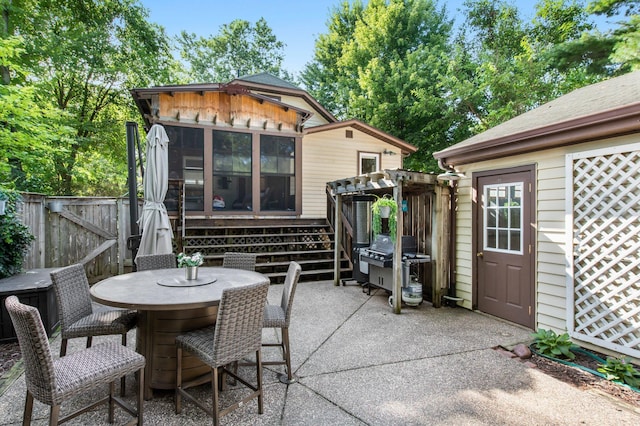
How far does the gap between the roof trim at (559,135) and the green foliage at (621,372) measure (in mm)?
2237

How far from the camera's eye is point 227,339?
7.13ft

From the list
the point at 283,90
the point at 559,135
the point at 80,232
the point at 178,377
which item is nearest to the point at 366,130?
the point at 283,90

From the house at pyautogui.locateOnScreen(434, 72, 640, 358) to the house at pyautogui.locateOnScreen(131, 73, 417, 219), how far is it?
4.70 m

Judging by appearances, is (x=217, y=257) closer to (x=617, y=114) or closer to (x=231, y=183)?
(x=231, y=183)

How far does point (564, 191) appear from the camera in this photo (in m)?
3.83

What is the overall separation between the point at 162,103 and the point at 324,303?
575 centimetres

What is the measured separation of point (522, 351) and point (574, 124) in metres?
2.52

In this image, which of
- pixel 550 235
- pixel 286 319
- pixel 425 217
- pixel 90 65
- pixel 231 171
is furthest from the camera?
pixel 90 65

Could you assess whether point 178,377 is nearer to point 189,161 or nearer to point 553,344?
point 553,344

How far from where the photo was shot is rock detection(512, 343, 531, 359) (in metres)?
3.38

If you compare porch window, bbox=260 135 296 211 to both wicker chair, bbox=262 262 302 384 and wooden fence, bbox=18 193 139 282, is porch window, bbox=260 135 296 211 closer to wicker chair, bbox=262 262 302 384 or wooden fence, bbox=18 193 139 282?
wooden fence, bbox=18 193 139 282

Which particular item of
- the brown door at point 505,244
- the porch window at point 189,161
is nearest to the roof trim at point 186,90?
the porch window at point 189,161

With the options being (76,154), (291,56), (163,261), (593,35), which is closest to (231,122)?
(163,261)

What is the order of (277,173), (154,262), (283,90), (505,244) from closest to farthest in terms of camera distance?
1. (154,262)
2. (505,244)
3. (277,173)
4. (283,90)
